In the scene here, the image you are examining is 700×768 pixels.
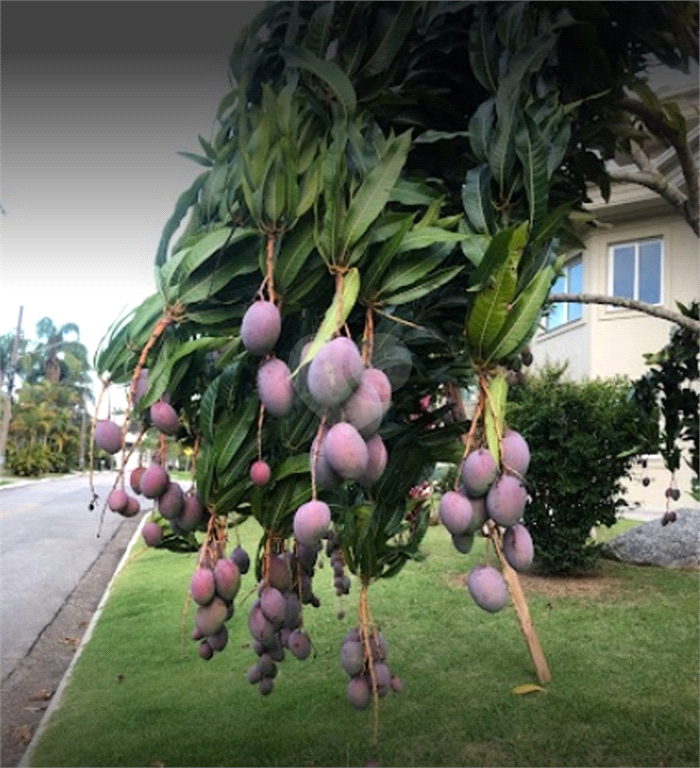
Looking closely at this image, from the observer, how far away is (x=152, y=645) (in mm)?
5508

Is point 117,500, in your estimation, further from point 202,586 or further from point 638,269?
point 638,269

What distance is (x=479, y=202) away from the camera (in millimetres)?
1277

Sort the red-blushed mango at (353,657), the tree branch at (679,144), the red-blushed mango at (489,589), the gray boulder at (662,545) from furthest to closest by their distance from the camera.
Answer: the gray boulder at (662,545) < the tree branch at (679,144) < the red-blushed mango at (353,657) < the red-blushed mango at (489,589)

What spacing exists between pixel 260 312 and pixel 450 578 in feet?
22.5

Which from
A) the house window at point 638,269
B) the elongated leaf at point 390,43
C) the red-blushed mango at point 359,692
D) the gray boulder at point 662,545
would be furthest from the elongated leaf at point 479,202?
the house window at point 638,269

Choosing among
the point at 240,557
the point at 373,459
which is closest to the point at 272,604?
the point at 240,557

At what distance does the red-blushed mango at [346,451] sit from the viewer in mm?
951

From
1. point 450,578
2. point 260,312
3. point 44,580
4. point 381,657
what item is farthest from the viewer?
point 44,580

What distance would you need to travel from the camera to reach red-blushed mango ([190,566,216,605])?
1249 millimetres

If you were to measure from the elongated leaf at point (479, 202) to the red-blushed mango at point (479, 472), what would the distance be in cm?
39

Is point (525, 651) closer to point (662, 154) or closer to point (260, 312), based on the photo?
point (260, 312)

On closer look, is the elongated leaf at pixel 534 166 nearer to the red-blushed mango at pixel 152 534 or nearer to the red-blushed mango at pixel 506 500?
A: the red-blushed mango at pixel 506 500

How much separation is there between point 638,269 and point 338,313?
13.1 m

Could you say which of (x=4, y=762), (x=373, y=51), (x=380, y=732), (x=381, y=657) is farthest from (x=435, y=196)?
(x=4, y=762)
